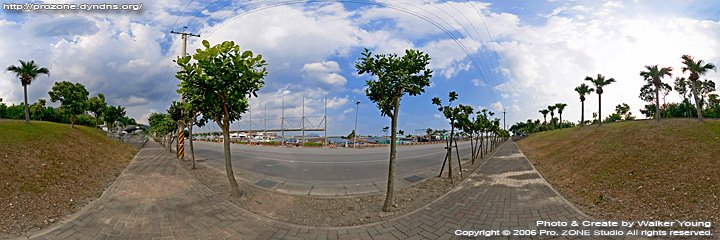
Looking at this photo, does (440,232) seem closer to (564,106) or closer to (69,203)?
(69,203)

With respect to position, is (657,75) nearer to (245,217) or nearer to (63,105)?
(245,217)

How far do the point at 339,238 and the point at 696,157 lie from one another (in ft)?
44.2

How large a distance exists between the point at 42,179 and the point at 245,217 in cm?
783

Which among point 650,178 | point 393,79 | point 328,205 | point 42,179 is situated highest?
point 393,79

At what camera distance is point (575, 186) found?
10055 millimetres

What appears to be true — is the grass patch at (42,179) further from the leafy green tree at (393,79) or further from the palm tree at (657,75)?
the palm tree at (657,75)

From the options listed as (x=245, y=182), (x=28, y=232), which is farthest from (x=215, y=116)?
(x=28, y=232)

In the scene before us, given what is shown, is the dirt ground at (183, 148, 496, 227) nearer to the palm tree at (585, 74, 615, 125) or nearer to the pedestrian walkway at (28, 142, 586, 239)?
the pedestrian walkway at (28, 142, 586, 239)

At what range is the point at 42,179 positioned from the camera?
9.10m

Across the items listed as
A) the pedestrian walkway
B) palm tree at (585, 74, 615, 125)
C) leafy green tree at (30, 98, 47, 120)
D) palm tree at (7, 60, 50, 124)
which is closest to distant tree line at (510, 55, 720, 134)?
palm tree at (585, 74, 615, 125)

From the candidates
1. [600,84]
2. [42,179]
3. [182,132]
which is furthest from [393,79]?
[600,84]

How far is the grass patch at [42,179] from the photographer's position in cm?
657

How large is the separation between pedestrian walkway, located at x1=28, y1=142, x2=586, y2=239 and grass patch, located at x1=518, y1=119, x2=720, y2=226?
1131mm

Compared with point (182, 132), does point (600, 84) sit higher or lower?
higher
